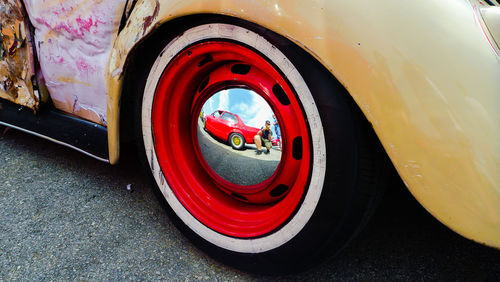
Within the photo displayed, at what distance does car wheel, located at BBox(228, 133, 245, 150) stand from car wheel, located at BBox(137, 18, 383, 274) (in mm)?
13

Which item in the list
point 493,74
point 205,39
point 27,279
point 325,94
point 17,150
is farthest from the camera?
point 17,150

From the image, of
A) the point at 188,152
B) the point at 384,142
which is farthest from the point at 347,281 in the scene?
the point at 188,152

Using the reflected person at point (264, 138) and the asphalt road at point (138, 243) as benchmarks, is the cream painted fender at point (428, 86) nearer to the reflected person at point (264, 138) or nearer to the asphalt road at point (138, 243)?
the reflected person at point (264, 138)

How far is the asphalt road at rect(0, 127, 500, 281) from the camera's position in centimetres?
122

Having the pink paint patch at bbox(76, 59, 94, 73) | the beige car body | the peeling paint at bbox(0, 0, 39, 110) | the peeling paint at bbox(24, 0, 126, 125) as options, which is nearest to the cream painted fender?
the beige car body

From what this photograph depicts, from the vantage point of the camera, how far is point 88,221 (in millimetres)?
1512

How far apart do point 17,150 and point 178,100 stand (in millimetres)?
1468

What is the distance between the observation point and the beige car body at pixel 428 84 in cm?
75

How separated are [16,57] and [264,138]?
1.37 metres

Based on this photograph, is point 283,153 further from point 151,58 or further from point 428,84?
point 151,58

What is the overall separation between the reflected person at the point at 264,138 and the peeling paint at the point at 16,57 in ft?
3.99

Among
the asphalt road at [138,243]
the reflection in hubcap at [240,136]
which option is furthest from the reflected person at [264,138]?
the asphalt road at [138,243]

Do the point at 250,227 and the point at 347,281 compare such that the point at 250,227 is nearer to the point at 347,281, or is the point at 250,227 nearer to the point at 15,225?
the point at 347,281

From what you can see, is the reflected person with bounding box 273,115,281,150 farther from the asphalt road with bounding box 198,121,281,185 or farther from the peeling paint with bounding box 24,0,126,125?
the peeling paint with bounding box 24,0,126,125
